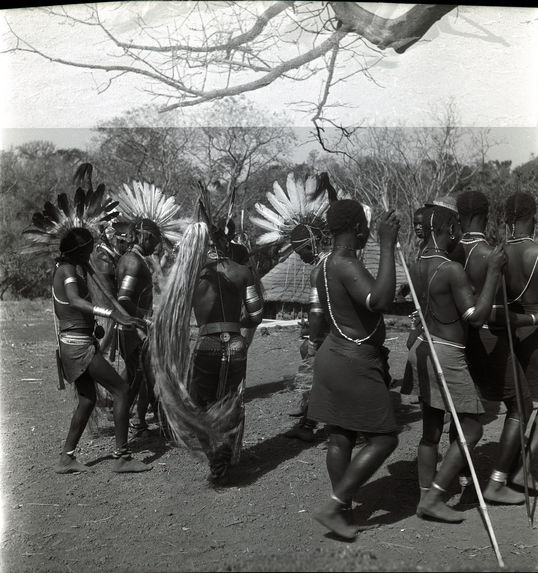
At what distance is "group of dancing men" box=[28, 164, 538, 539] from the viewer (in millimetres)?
3959

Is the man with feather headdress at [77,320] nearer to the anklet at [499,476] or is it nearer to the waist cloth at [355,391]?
the waist cloth at [355,391]

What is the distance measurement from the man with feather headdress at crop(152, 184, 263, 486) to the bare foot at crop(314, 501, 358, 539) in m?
1.19

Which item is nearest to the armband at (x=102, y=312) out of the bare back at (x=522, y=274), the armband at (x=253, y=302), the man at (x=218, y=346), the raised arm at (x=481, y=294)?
the man at (x=218, y=346)

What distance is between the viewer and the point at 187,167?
18906 mm

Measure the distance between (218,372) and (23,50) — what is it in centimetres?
282

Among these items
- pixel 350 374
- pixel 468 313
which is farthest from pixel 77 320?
pixel 468 313

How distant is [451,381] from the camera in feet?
13.6

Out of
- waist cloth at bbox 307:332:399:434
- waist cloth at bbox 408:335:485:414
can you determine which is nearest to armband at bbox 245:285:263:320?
waist cloth at bbox 307:332:399:434

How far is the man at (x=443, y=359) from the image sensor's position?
4098 mm

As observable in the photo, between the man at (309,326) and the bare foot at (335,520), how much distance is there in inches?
81.7

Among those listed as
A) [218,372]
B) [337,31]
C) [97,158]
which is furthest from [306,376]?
[97,158]

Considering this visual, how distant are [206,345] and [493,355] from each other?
2.04 meters

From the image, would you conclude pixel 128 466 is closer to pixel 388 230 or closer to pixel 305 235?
pixel 305 235

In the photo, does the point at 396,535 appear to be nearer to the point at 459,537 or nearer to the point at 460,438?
the point at 459,537
